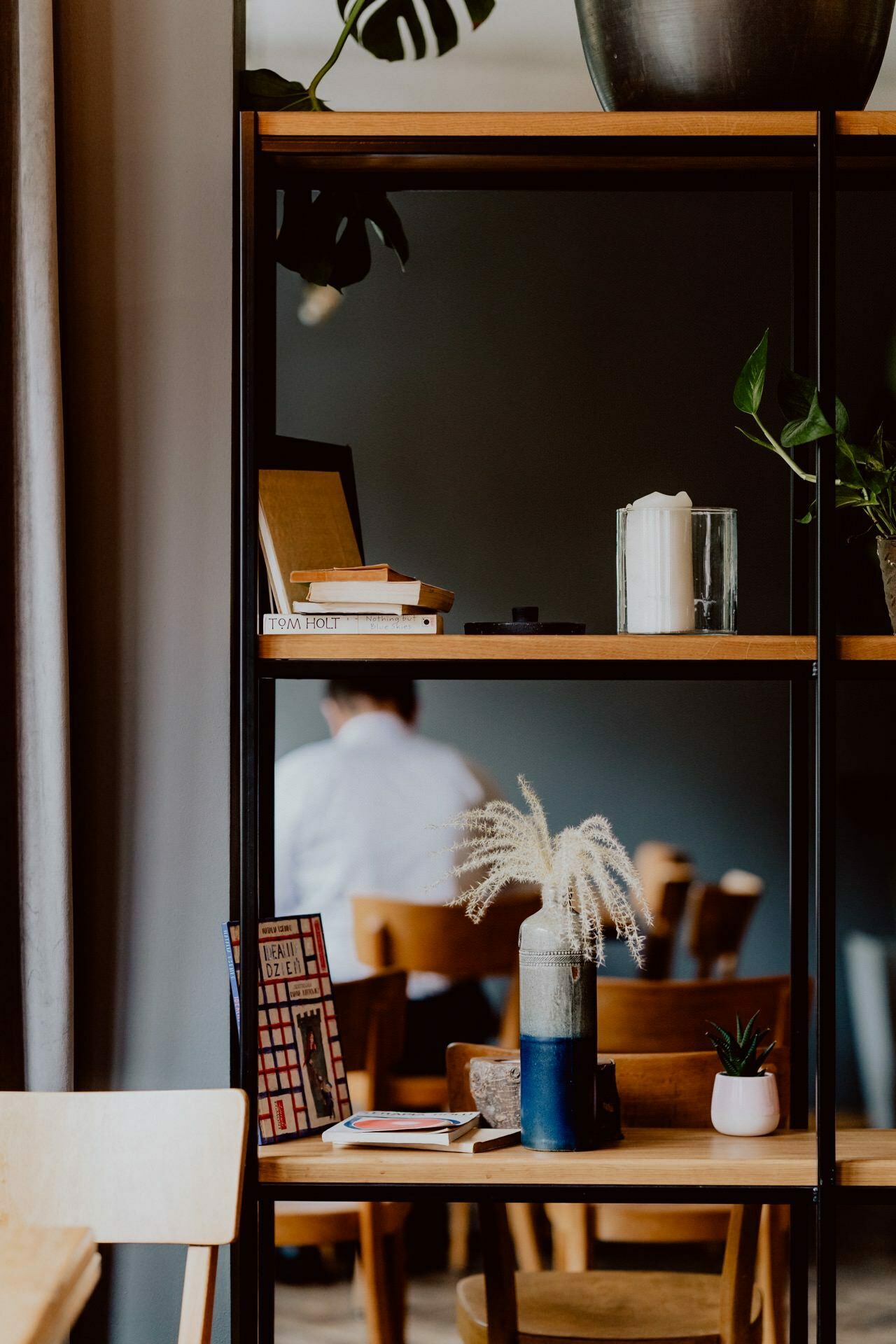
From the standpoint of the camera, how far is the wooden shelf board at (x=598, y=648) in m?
1.72

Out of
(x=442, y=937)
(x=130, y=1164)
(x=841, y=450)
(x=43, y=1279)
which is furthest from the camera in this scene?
(x=442, y=937)

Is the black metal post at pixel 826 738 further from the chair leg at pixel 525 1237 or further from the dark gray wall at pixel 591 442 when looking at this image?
the chair leg at pixel 525 1237

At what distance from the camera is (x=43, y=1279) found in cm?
103

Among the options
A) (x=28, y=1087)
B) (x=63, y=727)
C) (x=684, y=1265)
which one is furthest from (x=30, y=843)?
(x=684, y=1265)

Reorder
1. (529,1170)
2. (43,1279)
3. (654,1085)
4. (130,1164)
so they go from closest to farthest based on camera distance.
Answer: (43,1279)
(130,1164)
(529,1170)
(654,1085)

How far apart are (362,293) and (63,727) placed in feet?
2.87

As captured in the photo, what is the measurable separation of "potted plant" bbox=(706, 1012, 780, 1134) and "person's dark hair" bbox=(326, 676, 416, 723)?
719 millimetres

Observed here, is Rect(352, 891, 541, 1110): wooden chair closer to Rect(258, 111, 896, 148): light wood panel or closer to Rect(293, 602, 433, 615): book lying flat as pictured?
Rect(293, 602, 433, 615): book lying flat

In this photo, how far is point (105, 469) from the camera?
2072 mm

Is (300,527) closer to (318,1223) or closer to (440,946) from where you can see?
(440,946)

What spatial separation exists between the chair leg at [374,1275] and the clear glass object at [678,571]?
1.10 meters

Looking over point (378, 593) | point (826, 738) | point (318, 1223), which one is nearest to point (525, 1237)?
point (318, 1223)

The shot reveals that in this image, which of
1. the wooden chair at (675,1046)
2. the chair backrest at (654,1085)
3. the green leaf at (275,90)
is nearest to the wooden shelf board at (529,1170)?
the chair backrest at (654,1085)

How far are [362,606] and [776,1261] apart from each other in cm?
134
